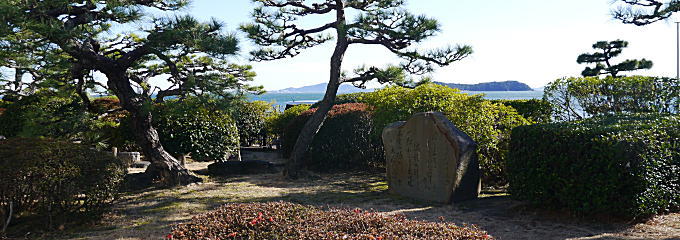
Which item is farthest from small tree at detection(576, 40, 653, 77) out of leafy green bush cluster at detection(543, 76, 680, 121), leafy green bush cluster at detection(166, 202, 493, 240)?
leafy green bush cluster at detection(166, 202, 493, 240)

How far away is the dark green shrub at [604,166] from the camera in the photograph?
485 cm

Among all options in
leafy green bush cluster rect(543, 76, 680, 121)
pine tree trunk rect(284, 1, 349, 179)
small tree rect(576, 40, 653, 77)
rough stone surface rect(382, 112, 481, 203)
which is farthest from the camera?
small tree rect(576, 40, 653, 77)

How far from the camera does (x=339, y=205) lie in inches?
254

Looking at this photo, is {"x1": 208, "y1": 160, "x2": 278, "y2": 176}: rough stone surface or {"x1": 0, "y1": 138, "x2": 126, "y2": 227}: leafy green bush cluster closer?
{"x1": 0, "y1": 138, "x2": 126, "y2": 227}: leafy green bush cluster

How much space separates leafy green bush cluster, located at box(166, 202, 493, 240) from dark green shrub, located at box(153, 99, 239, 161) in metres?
5.70

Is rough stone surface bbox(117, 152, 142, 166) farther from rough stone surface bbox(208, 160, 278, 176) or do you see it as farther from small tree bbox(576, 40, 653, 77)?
small tree bbox(576, 40, 653, 77)

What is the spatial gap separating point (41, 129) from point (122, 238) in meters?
3.16

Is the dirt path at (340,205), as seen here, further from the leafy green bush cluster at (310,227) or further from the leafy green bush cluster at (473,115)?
the leafy green bush cluster at (310,227)

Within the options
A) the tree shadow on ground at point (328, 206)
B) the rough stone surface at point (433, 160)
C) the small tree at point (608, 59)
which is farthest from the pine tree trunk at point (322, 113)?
the small tree at point (608, 59)

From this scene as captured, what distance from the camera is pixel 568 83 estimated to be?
27.9 feet

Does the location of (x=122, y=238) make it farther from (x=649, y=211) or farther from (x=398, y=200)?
(x=649, y=211)

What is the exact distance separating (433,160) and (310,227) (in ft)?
11.6

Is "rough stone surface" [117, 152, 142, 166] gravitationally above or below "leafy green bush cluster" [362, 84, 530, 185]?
below

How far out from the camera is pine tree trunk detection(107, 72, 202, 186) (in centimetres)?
739
